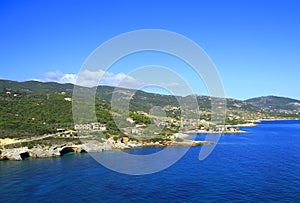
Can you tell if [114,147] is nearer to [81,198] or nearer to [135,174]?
[135,174]

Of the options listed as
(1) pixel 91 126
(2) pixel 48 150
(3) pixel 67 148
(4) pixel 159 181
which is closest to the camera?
(4) pixel 159 181

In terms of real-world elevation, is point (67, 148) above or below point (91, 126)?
below

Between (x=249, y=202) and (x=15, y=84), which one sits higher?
(x=15, y=84)

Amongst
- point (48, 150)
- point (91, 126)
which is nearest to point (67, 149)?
point (48, 150)

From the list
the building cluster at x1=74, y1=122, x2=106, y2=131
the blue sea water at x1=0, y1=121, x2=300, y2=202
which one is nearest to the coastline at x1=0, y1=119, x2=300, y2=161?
the blue sea water at x1=0, y1=121, x2=300, y2=202

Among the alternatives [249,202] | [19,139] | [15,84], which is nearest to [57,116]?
[19,139]

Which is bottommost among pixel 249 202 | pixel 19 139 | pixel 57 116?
pixel 249 202

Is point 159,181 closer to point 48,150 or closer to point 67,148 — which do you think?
point 48,150

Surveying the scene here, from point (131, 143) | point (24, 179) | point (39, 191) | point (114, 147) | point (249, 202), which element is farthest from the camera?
point (131, 143)
